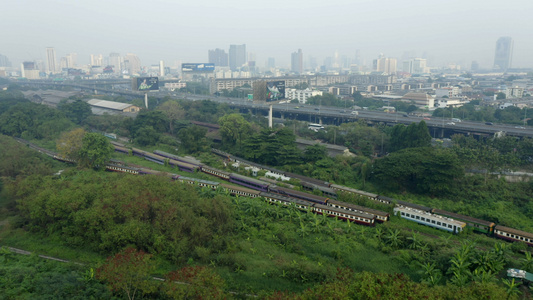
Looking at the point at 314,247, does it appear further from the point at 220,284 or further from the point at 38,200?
the point at 38,200

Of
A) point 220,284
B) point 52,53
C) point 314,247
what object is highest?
point 52,53

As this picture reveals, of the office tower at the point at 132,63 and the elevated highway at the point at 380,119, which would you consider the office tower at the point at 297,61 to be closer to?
the office tower at the point at 132,63

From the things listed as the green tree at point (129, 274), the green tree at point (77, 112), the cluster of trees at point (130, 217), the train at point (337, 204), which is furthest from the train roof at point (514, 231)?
the green tree at point (77, 112)

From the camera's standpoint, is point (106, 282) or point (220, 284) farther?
point (106, 282)

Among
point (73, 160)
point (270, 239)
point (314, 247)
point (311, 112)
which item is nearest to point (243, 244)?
point (270, 239)

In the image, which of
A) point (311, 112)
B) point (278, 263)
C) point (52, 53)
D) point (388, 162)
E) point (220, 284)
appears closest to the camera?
point (220, 284)

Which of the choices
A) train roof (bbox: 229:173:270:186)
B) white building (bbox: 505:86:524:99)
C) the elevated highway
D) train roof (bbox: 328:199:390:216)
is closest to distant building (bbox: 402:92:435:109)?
the elevated highway
